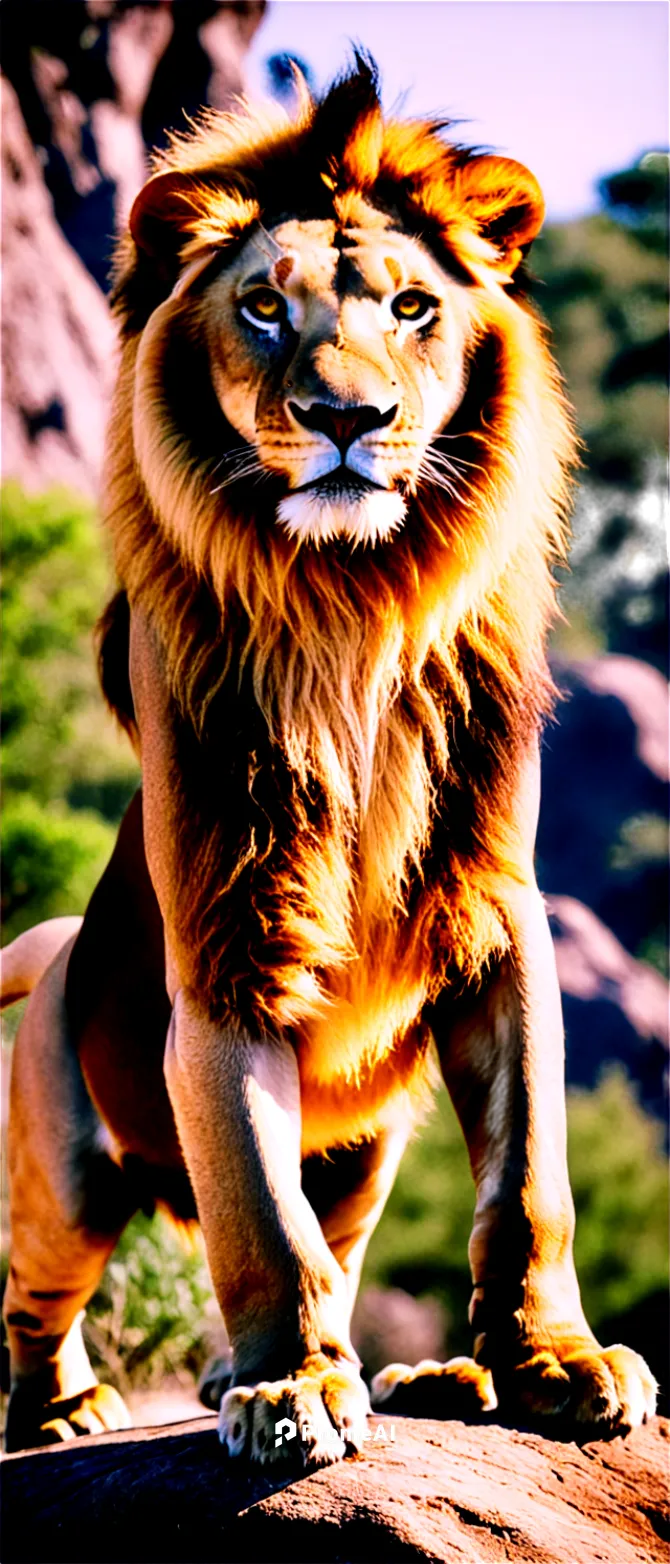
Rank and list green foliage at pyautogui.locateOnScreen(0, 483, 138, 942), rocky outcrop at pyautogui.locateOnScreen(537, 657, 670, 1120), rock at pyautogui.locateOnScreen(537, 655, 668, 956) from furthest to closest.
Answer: rock at pyautogui.locateOnScreen(537, 655, 668, 956) → rocky outcrop at pyautogui.locateOnScreen(537, 657, 670, 1120) → green foliage at pyautogui.locateOnScreen(0, 483, 138, 942)

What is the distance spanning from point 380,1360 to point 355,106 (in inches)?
695

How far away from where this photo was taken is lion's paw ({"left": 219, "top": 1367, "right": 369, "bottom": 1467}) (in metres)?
2.67

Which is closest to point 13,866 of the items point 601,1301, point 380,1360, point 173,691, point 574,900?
point 380,1360

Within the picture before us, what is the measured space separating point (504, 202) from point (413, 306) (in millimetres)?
385

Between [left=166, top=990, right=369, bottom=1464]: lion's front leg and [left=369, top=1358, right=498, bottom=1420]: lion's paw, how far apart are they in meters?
0.29

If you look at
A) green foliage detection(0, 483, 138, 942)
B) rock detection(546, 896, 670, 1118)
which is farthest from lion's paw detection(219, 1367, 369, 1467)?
rock detection(546, 896, 670, 1118)

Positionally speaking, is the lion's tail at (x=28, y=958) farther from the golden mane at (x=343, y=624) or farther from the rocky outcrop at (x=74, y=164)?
the rocky outcrop at (x=74, y=164)

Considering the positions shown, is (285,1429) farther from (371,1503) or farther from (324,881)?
(324,881)

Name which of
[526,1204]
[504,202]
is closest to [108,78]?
[504,202]

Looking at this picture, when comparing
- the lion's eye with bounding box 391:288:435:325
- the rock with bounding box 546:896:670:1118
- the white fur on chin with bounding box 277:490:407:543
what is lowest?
the white fur on chin with bounding box 277:490:407:543

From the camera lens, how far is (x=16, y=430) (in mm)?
20453

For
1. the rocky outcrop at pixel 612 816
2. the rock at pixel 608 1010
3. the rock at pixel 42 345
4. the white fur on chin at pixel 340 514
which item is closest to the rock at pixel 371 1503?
the white fur on chin at pixel 340 514

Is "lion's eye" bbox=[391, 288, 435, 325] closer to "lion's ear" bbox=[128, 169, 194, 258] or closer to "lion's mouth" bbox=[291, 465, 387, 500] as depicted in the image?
"lion's mouth" bbox=[291, 465, 387, 500]

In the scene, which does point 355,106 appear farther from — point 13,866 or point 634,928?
point 634,928
